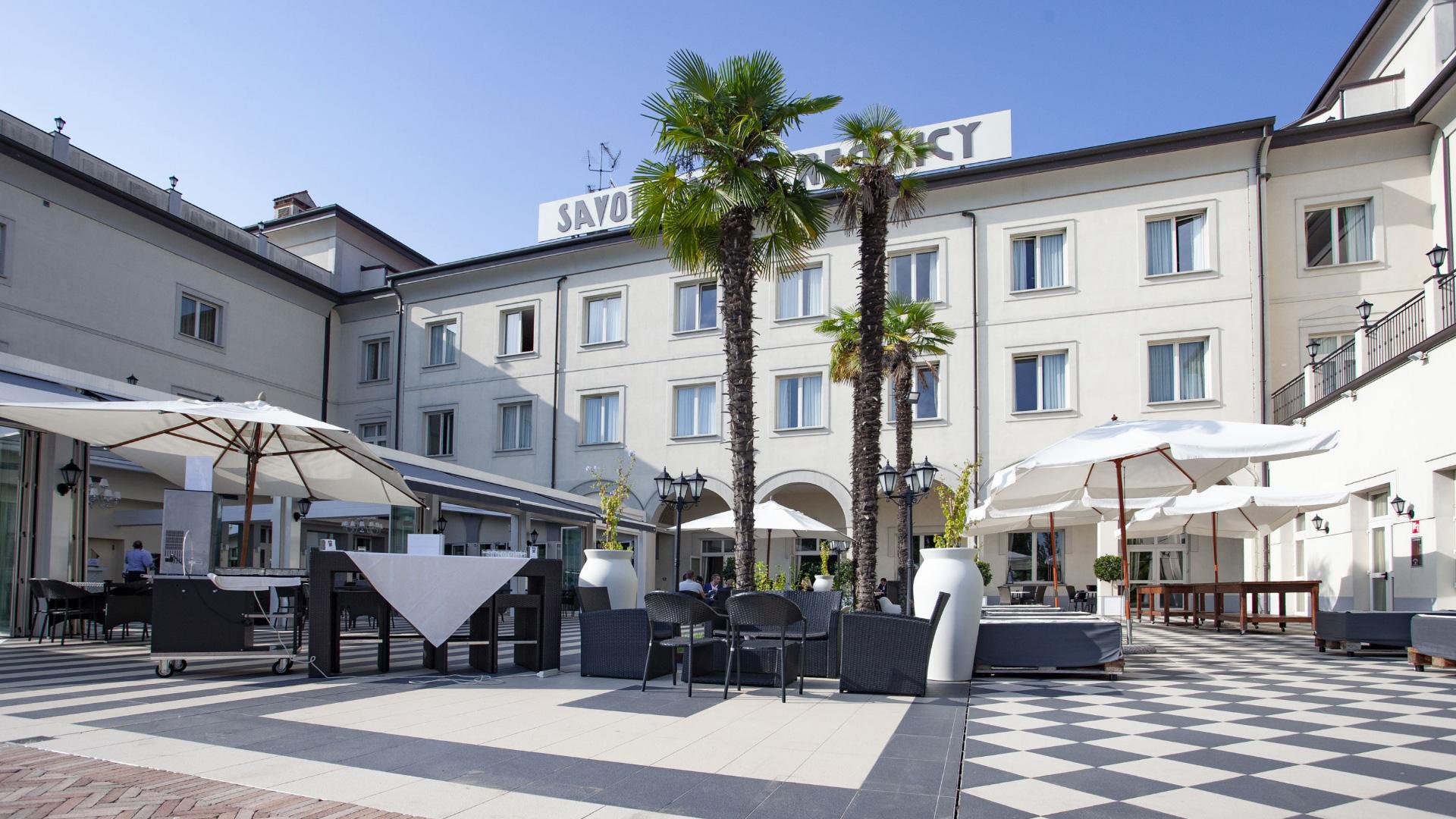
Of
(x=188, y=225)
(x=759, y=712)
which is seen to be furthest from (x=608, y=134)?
(x=759, y=712)

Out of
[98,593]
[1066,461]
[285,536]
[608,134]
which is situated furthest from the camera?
[608,134]

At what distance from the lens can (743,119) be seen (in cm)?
1028

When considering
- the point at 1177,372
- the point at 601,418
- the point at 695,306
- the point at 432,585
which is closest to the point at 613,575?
the point at 432,585

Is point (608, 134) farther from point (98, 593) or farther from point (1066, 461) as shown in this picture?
point (1066, 461)

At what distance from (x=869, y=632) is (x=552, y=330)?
20.2 metres

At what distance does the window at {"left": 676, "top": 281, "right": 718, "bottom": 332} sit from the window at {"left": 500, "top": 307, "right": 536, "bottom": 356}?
4.54 m

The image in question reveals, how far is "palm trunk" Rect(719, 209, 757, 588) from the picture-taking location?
31.3 feet

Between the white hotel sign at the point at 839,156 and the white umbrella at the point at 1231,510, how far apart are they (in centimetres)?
818

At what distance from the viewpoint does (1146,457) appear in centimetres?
1085

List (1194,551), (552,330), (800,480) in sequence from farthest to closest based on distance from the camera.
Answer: (552,330), (800,480), (1194,551)

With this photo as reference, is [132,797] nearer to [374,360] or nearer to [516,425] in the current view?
[516,425]

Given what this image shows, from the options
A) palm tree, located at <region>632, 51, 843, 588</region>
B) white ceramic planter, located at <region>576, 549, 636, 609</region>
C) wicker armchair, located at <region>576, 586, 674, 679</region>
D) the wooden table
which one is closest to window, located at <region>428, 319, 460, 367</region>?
palm tree, located at <region>632, 51, 843, 588</region>

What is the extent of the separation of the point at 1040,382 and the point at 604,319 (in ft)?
36.8

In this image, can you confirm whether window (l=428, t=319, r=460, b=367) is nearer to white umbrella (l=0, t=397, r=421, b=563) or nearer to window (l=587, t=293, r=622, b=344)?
window (l=587, t=293, r=622, b=344)
